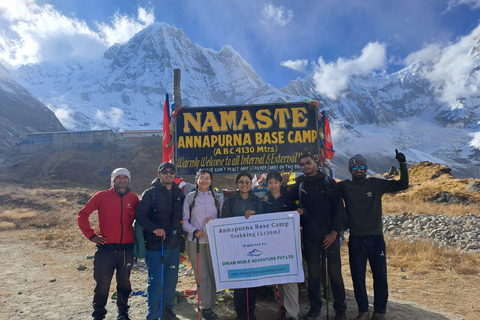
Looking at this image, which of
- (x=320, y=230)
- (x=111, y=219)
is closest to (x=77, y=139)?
(x=111, y=219)

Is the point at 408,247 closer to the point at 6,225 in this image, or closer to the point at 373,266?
the point at 373,266

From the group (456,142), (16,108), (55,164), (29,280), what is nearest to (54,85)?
(16,108)

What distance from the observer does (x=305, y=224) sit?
428cm

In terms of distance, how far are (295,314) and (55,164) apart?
4259cm

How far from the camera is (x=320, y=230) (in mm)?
4160

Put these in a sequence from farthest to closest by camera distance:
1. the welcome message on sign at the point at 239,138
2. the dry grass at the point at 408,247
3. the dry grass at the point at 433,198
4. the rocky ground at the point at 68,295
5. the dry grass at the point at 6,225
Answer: the dry grass at the point at 433,198, the dry grass at the point at 6,225, the welcome message on sign at the point at 239,138, the dry grass at the point at 408,247, the rocky ground at the point at 68,295

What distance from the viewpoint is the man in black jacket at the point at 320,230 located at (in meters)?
4.17

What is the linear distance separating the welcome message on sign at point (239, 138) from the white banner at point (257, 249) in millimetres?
2087

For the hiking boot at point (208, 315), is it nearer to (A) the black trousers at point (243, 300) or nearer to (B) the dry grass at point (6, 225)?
(A) the black trousers at point (243, 300)

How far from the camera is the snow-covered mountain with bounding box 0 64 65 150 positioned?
256 ft

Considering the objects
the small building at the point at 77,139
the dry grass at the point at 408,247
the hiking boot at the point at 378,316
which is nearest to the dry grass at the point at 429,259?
the dry grass at the point at 408,247

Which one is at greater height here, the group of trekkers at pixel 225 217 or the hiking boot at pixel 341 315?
the group of trekkers at pixel 225 217

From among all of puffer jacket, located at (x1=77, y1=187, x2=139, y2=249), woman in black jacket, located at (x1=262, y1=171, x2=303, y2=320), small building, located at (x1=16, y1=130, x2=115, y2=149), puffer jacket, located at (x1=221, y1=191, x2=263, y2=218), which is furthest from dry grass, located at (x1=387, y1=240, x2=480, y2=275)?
small building, located at (x1=16, y1=130, x2=115, y2=149)

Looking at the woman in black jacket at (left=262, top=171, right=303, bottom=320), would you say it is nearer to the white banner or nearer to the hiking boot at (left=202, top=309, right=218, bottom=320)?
the white banner
